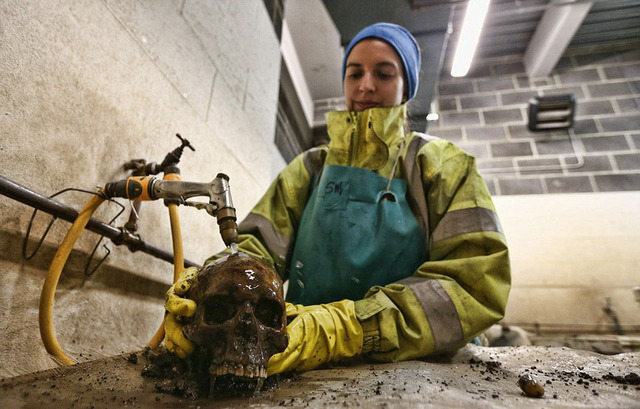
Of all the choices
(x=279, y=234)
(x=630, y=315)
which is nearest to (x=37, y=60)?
(x=279, y=234)

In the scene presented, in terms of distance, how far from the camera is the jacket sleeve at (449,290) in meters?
0.87

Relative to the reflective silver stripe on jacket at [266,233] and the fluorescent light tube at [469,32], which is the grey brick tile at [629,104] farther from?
the reflective silver stripe on jacket at [266,233]

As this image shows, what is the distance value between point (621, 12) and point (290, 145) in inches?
157

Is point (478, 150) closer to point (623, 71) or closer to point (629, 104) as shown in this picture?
point (629, 104)

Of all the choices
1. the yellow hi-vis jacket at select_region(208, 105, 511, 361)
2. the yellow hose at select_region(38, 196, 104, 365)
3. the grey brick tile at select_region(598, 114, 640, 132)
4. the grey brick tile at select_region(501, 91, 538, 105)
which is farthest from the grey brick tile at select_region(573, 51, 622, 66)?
the yellow hose at select_region(38, 196, 104, 365)

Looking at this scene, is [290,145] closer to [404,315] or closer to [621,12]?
[404,315]

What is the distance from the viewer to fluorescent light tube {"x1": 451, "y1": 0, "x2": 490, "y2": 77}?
2.52m

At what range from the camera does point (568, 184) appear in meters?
3.95

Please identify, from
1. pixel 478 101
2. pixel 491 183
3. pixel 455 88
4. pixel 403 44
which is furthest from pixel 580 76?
pixel 403 44

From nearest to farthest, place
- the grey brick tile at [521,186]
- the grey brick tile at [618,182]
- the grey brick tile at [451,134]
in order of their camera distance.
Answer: the grey brick tile at [618,182]
the grey brick tile at [521,186]
the grey brick tile at [451,134]

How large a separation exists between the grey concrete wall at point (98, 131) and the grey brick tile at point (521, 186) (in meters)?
3.43

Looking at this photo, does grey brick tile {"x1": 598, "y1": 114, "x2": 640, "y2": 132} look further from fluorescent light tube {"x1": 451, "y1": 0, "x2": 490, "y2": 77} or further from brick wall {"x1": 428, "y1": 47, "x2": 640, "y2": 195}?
fluorescent light tube {"x1": 451, "y1": 0, "x2": 490, "y2": 77}

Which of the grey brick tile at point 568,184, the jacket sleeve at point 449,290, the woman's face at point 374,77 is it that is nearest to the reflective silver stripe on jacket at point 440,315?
the jacket sleeve at point 449,290

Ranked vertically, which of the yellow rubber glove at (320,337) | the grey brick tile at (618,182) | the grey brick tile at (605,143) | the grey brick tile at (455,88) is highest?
the grey brick tile at (455,88)
